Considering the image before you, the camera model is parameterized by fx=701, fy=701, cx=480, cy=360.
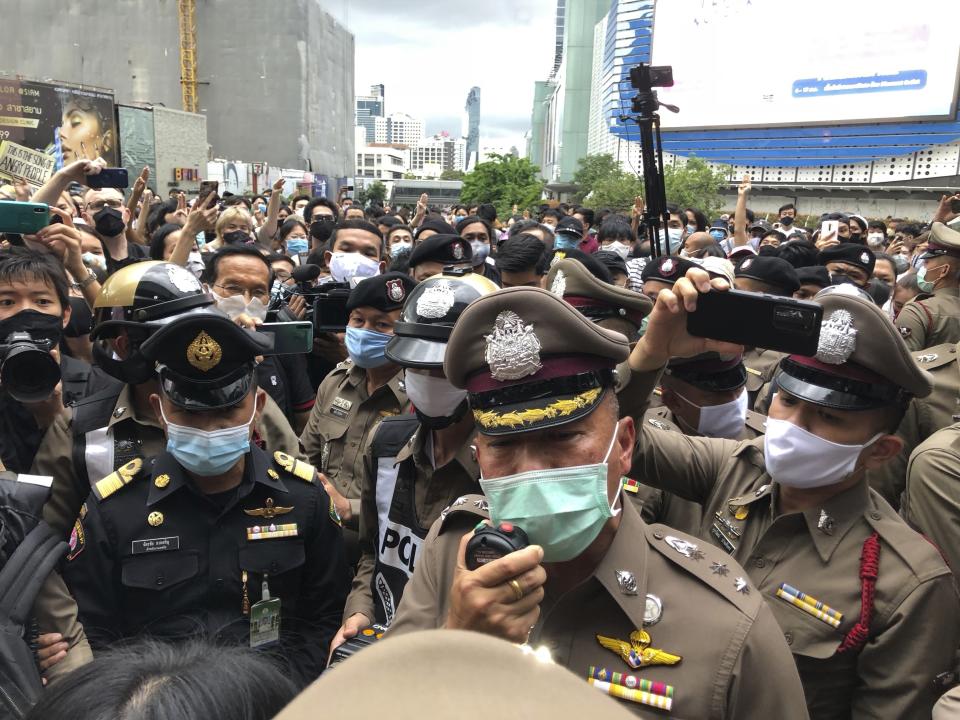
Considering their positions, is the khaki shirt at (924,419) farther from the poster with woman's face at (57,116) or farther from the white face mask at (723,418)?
the poster with woman's face at (57,116)

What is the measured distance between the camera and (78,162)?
3.73 metres

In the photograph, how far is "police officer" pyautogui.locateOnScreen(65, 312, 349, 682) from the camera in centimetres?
225

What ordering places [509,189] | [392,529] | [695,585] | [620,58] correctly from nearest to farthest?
[695,585]
[392,529]
[509,189]
[620,58]

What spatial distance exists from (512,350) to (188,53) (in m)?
56.6

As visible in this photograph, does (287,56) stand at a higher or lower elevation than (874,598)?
higher

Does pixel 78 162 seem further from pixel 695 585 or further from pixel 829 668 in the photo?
pixel 829 668

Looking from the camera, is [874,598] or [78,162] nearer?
[874,598]

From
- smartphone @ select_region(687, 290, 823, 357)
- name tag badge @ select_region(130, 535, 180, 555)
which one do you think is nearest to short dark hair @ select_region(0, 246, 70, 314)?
name tag badge @ select_region(130, 535, 180, 555)

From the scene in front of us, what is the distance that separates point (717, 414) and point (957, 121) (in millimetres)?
60773

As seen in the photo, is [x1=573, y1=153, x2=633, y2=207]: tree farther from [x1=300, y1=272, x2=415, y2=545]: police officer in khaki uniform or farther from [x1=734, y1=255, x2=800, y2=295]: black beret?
[x1=300, y1=272, x2=415, y2=545]: police officer in khaki uniform

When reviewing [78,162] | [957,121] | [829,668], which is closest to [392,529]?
[829,668]

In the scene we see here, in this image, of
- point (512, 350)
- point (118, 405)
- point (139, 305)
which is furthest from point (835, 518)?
point (139, 305)

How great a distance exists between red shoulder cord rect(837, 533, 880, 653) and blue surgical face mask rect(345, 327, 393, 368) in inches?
92.6

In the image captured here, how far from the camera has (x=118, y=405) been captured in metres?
2.75
